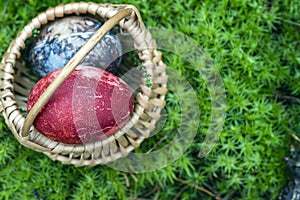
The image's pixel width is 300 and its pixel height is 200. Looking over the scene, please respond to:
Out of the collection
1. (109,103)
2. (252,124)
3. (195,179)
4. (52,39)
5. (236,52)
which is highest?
(52,39)

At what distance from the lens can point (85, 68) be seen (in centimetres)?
167

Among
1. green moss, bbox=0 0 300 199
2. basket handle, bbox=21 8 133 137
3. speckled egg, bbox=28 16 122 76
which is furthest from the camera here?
green moss, bbox=0 0 300 199

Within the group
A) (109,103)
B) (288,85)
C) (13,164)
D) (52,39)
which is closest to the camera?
(109,103)

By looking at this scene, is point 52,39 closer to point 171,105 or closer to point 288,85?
point 171,105

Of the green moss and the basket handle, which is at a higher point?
the basket handle

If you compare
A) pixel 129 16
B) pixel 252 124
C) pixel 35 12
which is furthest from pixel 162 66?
pixel 35 12

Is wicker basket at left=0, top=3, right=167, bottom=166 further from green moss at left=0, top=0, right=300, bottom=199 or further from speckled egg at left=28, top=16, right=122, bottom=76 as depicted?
green moss at left=0, top=0, right=300, bottom=199

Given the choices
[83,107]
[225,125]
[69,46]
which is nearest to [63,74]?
[83,107]

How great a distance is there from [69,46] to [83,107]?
0.28 m

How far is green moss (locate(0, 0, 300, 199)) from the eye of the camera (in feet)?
6.37

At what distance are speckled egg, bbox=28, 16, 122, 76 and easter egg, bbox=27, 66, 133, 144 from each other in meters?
0.11

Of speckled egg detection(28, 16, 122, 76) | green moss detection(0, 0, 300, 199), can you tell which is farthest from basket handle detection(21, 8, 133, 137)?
green moss detection(0, 0, 300, 199)

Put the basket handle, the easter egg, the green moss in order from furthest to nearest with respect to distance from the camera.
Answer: the green moss, the easter egg, the basket handle

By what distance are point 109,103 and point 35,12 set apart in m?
0.67
